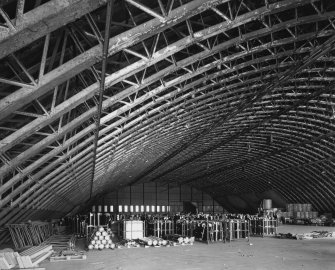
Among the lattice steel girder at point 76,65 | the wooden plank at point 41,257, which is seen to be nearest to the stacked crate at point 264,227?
the wooden plank at point 41,257

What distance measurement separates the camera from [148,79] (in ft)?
46.5

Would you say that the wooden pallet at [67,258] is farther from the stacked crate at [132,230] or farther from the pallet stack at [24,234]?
the stacked crate at [132,230]

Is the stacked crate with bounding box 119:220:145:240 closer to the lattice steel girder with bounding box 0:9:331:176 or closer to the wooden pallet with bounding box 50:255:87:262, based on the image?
the wooden pallet with bounding box 50:255:87:262

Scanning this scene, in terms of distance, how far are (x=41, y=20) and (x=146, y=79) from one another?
743 cm

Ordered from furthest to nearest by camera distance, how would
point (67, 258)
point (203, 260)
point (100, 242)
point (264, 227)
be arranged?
point (264, 227)
point (100, 242)
point (67, 258)
point (203, 260)

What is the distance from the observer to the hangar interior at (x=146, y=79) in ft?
30.6

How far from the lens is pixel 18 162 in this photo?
513 inches

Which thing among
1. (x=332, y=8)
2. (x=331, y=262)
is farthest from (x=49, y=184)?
(x=332, y=8)

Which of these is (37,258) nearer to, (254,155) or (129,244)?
(129,244)

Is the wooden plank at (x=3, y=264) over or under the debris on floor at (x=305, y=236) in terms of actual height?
over

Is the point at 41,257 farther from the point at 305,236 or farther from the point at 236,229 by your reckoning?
the point at 305,236

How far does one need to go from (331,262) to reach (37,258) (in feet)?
40.8

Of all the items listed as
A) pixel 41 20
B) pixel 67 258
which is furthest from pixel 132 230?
pixel 41 20

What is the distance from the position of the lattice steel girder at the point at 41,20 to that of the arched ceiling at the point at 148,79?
2 cm
